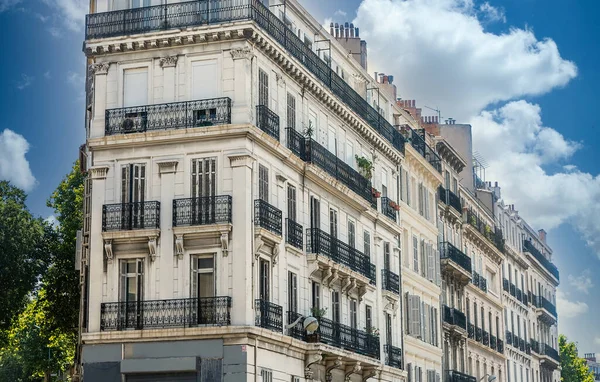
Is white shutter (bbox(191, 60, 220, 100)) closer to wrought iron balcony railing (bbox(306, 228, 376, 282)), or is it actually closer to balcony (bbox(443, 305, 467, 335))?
wrought iron balcony railing (bbox(306, 228, 376, 282))

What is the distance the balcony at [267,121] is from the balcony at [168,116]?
1337mm

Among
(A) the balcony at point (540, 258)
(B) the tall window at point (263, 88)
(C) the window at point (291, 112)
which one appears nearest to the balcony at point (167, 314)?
(B) the tall window at point (263, 88)

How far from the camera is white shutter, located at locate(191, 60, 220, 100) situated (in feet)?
133

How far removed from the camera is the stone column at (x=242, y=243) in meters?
38.5

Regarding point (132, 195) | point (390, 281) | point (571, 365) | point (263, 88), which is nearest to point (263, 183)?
point (263, 88)

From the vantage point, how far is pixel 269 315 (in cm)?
4009

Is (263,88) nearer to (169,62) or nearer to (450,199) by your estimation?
(169,62)

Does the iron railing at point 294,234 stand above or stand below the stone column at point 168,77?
below

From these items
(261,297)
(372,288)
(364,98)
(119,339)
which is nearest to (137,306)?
(119,339)

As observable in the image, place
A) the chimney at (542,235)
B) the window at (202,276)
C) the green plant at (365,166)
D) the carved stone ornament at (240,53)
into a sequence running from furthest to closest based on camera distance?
the chimney at (542,235), the green plant at (365,166), the carved stone ornament at (240,53), the window at (202,276)

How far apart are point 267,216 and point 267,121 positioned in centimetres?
324

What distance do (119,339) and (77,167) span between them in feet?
99.6

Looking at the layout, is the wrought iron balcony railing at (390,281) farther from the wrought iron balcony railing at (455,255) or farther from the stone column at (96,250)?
the stone column at (96,250)

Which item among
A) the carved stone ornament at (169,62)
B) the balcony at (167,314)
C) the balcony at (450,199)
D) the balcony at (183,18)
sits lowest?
the balcony at (167,314)
